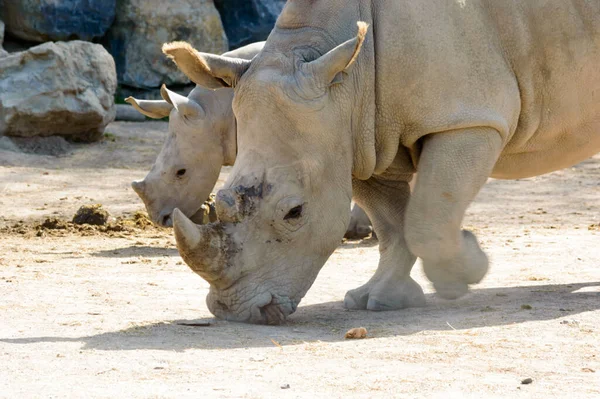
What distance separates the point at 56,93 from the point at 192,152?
4.85 meters

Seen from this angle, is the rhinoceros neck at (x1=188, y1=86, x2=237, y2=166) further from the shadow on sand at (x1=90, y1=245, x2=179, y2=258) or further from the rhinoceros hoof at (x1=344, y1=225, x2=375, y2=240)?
the rhinoceros hoof at (x1=344, y1=225, x2=375, y2=240)

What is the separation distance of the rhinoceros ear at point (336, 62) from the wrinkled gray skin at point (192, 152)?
9.07 ft

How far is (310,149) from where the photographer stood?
17.8 ft

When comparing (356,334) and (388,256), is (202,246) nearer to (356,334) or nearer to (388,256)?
(356,334)

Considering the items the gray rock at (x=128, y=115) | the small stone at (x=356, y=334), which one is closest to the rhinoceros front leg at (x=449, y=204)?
the small stone at (x=356, y=334)

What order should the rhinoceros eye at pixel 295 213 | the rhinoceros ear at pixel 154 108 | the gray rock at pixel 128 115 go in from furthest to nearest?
the gray rock at pixel 128 115 < the rhinoceros ear at pixel 154 108 < the rhinoceros eye at pixel 295 213

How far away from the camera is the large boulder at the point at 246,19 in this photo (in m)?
16.5

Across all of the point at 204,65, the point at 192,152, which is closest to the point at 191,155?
the point at 192,152

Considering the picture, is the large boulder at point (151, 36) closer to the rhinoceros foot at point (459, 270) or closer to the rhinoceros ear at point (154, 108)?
the rhinoceros ear at point (154, 108)

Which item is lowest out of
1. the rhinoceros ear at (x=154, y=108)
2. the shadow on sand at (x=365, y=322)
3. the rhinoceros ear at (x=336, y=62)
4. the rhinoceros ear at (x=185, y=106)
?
the shadow on sand at (x=365, y=322)

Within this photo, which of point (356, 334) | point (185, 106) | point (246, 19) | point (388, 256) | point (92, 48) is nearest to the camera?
point (356, 334)

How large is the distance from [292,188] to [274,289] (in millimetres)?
479

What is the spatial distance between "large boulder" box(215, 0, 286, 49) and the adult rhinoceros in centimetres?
1085

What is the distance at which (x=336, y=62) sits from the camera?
17.4 feet
